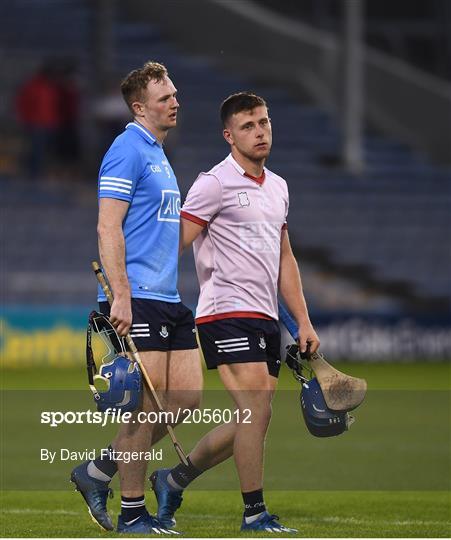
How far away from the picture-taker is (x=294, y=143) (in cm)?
2777

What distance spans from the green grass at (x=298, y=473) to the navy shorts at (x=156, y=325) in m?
0.97

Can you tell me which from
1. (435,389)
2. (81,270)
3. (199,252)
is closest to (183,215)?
(199,252)

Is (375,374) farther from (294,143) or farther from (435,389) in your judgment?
(294,143)

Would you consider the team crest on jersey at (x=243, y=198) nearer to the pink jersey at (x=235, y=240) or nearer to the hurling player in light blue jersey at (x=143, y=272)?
the pink jersey at (x=235, y=240)

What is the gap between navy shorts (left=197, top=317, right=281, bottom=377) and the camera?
321 inches

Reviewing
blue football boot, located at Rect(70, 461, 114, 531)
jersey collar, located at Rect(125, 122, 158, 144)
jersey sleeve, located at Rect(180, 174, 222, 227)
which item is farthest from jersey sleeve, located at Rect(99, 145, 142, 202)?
blue football boot, located at Rect(70, 461, 114, 531)

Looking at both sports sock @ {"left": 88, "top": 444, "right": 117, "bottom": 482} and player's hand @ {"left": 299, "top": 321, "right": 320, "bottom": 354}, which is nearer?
sports sock @ {"left": 88, "top": 444, "right": 117, "bottom": 482}

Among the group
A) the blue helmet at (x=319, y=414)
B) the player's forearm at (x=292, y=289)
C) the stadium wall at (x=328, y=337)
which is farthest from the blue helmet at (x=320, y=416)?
the stadium wall at (x=328, y=337)

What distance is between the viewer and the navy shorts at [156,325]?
7891mm

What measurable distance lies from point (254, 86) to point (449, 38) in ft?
13.3

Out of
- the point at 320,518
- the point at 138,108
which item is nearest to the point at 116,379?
the point at 138,108

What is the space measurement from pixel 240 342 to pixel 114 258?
87 cm

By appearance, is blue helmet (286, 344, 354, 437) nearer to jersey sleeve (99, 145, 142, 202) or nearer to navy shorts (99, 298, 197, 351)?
navy shorts (99, 298, 197, 351)

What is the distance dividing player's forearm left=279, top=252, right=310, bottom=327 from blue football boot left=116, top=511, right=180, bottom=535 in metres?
1.35
